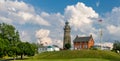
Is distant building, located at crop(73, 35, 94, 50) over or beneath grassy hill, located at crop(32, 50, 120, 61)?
over

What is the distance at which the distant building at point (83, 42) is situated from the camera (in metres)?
184

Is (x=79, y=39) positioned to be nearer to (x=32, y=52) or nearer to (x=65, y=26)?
(x=65, y=26)

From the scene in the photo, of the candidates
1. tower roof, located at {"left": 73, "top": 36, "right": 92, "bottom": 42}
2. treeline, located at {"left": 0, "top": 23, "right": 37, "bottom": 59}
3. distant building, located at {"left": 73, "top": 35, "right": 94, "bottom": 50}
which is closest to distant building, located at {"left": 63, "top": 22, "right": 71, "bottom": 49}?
distant building, located at {"left": 73, "top": 35, "right": 94, "bottom": 50}

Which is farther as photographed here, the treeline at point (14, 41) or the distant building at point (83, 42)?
the distant building at point (83, 42)

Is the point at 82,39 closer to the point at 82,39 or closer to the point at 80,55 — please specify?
the point at 82,39

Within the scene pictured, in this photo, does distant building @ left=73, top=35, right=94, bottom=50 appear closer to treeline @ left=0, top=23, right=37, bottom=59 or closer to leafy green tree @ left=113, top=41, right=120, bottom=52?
leafy green tree @ left=113, top=41, right=120, bottom=52

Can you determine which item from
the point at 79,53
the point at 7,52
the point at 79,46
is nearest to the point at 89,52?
the point at 79,53

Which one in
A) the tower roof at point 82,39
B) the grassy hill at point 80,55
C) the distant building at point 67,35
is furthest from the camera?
the tower roof at point 82,39

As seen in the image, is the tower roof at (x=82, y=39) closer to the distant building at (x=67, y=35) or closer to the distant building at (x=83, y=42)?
the distant building at (x=83, y=42)

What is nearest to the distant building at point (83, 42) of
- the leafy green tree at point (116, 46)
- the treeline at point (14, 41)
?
the leafy green tree at point (116, 46)

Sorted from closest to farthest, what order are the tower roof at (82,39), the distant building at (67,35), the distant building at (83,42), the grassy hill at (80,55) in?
the grassy hill at (80,55) → the distant building at (67,35) → the distant building at (83,42) → the tower roof at (82,39)

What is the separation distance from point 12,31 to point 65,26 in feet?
120

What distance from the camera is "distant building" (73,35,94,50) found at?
18450 cm

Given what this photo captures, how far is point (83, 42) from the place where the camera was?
18650 centimetres
